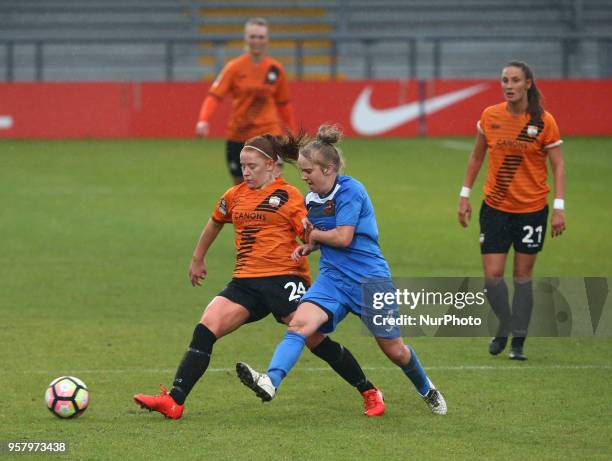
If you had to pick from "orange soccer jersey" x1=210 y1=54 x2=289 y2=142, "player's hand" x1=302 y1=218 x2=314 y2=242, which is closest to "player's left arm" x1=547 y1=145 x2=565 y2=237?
"player's hand" x1=302 y1=218 x2=314 y2=242

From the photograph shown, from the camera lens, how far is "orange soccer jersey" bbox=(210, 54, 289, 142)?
13.7 m

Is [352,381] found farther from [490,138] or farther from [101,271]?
[101,271]

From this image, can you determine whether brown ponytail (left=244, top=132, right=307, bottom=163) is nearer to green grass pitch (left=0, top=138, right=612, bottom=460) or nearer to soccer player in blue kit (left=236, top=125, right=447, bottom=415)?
soccer player in blue kit (left=236, top=125, right=447, bottom=415)

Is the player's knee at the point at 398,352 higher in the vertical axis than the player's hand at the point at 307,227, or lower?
lower

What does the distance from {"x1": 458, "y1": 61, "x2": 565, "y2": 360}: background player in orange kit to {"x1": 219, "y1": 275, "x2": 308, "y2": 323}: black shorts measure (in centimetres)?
224

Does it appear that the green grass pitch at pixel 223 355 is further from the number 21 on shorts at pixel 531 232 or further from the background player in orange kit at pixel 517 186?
the number 21 on shorts at pixel 531 232

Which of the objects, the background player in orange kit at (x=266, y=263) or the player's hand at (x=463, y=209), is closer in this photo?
the background player in orange kit at (x=266, y=263)

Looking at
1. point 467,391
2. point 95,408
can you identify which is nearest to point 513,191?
point 467,391

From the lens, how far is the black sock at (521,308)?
878 centimetres

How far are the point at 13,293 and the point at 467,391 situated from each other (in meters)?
5.13

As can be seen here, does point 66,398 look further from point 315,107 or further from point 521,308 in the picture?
point 315,107

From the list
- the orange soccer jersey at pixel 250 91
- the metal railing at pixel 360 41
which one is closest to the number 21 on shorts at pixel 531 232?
the orange soccer jersey at pixel 250 91

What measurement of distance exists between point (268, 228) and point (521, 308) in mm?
2723

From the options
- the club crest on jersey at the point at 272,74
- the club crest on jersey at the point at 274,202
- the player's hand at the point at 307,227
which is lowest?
the player's hand at the point at 307,227
